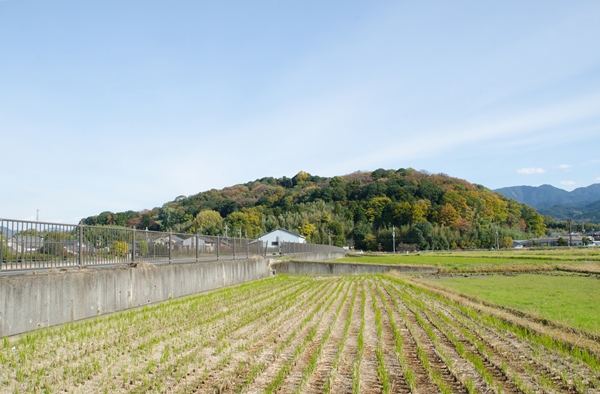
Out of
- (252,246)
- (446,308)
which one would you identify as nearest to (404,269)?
(252,246)

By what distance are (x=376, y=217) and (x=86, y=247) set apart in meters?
114

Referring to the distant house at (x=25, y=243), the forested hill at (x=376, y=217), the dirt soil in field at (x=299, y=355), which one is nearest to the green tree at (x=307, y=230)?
the forested hill at (x=376, y=217)

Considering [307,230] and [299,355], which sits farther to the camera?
[307,230]

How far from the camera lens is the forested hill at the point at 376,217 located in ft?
351

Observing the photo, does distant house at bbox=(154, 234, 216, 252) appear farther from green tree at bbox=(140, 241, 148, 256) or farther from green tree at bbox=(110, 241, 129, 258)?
green tree at bbox=(110, 241, 129, 258)

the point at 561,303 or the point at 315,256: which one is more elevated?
the point at 315,256

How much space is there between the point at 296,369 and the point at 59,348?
12.4ft

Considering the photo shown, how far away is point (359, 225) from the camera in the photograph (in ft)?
384

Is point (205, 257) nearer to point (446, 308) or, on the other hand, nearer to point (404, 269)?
point (446, 308)

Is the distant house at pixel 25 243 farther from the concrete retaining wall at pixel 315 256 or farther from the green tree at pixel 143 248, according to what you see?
the concrete retaining wall at pixel 315 256

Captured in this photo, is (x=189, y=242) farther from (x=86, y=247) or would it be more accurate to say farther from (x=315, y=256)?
(x=315, y=256)

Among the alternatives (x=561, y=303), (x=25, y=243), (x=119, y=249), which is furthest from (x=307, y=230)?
(x=25, y=243)

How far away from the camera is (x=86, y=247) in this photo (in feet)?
36.3

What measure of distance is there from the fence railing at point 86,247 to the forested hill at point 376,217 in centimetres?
9000
